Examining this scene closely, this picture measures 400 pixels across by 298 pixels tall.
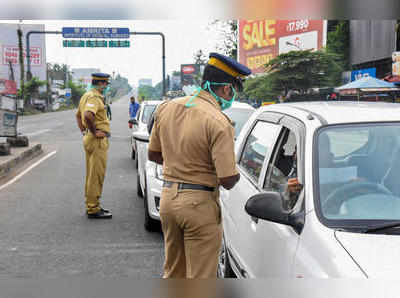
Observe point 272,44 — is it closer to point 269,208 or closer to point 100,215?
point 100,215

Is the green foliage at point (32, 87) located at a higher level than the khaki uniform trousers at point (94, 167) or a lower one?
higher

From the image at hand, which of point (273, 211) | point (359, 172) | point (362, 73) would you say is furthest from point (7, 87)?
point (362, 73)

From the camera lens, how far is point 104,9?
51cm

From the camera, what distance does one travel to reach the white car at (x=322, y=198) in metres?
1.92

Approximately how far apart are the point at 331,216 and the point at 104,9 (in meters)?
A: 1.91

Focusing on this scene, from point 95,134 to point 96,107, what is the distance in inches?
13.5

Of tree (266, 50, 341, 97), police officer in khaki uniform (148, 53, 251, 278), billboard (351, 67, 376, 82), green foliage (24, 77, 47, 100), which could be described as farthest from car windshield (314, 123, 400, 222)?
green foliage (24, 77, 47, 100)

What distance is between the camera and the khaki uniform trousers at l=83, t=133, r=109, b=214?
20.2ft

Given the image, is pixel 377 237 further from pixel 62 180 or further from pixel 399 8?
pixel 62 180

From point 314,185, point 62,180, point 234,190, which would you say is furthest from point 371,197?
point 62,180

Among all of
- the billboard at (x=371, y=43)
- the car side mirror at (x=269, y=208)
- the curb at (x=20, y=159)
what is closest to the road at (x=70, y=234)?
the curb at (x=20, y=159)

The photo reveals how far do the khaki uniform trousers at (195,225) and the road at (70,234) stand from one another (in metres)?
0.90

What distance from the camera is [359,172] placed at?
8.61 ft

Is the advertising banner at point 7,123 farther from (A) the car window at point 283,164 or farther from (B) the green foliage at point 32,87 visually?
(B) the green foliage at point 32,87
